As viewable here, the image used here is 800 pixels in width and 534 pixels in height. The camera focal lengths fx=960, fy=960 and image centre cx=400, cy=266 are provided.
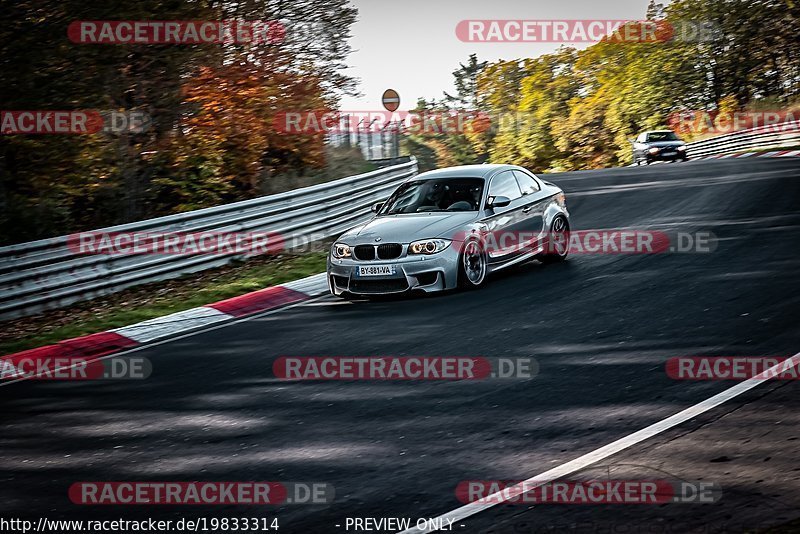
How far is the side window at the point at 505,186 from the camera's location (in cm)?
1218

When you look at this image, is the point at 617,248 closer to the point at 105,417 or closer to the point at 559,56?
the point at 105,417

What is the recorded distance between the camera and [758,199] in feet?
54.9

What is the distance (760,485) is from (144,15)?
12230 mm

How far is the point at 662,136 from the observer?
115 feet

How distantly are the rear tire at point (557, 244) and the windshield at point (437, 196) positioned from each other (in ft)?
4.56

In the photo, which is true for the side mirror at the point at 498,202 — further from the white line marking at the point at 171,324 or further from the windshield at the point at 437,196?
the white line marking at the point at 171,324
